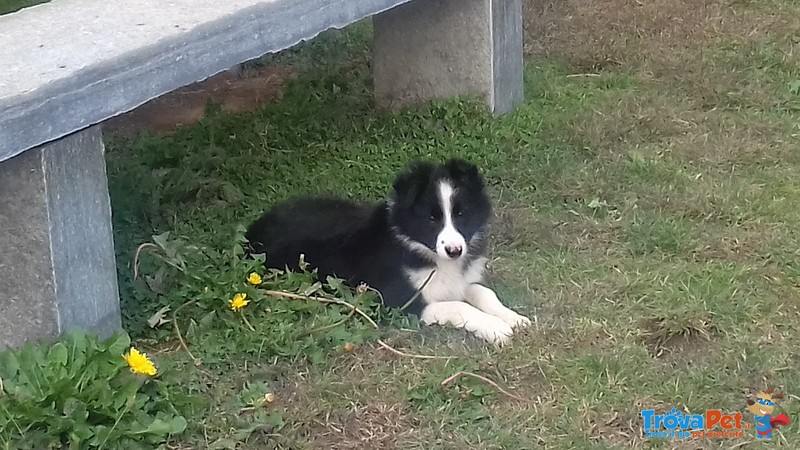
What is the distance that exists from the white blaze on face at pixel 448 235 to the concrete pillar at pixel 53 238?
1.08 metres

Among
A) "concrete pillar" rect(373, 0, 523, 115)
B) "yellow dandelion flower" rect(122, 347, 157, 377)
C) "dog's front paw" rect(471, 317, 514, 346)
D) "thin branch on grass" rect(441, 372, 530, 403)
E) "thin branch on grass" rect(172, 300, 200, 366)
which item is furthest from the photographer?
"concrete pillar" rect(373, 0, 523, 115)

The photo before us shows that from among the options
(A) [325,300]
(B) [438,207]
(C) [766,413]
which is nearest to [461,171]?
(B) [438,207]

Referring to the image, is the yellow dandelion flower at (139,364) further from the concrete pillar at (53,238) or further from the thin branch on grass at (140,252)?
the thin branch on grass at (140,252)

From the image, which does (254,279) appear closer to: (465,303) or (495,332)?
(465,303)

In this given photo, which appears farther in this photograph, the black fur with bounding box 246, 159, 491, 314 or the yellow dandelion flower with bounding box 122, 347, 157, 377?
the black fur with bounding box 246, 159, 491, 314

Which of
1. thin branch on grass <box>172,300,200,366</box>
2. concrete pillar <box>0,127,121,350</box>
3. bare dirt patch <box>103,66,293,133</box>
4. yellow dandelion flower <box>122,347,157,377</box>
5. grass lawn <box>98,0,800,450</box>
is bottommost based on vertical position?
bare dirt patch <box>103,66,293,133</box>

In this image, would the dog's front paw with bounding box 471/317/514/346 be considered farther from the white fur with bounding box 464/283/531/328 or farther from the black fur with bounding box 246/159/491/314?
the black fur with bounding box 246/159/491/314

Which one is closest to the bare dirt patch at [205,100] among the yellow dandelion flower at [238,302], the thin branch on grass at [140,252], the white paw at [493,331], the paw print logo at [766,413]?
the thin branch on grass at [140,252]

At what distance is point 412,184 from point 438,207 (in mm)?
123

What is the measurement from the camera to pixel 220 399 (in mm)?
3393

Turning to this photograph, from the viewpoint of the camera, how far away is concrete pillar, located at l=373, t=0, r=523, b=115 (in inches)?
227

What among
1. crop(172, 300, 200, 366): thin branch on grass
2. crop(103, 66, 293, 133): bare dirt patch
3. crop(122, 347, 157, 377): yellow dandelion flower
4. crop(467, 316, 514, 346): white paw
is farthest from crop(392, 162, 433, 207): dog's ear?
crop(103, 66, 293, 133): bare dirt patch

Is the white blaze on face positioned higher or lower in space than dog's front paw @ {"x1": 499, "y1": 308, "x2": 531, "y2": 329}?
higher

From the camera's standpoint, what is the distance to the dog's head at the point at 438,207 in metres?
3.91
